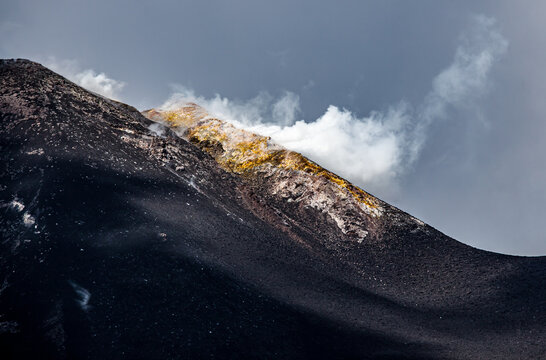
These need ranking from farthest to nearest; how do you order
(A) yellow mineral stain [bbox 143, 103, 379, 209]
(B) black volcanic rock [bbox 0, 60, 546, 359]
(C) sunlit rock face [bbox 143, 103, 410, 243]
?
(A) yellow mineral stain [bbox 143, 103, 379, 209] < (C) sunlit rock face [bbox 143, 103, 410, 243] < (B) black volcanic rock [bbox 0, 60, 546, 359]

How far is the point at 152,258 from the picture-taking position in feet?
55.5

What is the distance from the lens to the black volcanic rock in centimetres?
1366

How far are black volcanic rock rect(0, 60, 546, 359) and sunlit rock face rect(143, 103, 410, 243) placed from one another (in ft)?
2.20

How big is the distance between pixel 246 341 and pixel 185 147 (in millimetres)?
22963

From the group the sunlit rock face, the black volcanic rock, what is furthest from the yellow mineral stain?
the black volcanic rock

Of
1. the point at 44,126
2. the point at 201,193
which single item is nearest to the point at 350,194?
the point at 201,193

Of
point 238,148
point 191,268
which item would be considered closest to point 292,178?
point 238,148

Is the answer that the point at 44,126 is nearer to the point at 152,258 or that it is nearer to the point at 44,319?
the point at 152,258

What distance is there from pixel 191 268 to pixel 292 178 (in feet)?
66.2

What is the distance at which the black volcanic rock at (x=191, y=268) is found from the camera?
13.7 metres

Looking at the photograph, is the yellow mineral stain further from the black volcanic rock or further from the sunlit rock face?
the black volcanic rock

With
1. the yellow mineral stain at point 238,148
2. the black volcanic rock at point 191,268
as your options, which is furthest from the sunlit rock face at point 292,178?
the black volcanic rock at point 191,268

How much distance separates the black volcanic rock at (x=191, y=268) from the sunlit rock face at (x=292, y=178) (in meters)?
0.67

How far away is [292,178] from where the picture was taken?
35969 mm
